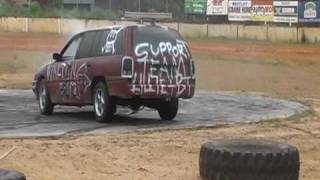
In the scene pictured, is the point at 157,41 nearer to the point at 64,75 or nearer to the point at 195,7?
the point at 64,75

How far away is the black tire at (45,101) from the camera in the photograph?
15.7 meters

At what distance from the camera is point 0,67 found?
30.9m

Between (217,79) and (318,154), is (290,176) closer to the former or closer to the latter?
(318,154)

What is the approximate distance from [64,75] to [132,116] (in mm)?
1671

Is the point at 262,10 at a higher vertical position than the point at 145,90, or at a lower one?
higher

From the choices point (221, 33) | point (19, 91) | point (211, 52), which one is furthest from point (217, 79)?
point (221, 33)

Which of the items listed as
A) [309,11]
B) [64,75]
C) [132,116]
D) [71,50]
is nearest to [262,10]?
[309,11]

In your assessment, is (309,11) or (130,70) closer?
(130,70)

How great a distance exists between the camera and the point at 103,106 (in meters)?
13.8

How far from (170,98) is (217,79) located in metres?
13.6

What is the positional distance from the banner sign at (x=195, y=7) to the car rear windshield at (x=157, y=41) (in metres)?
41.3

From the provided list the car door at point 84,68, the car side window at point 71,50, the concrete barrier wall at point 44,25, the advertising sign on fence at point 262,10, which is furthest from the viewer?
the concrete barrier wall at point 44,25

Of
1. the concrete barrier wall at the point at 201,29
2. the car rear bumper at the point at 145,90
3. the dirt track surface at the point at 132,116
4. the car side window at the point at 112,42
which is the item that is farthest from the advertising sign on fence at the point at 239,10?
the car rear bumper at the point at 145,90

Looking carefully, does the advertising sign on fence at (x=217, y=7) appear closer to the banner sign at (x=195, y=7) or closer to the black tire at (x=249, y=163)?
the banner sign at (x=195, y=7)
